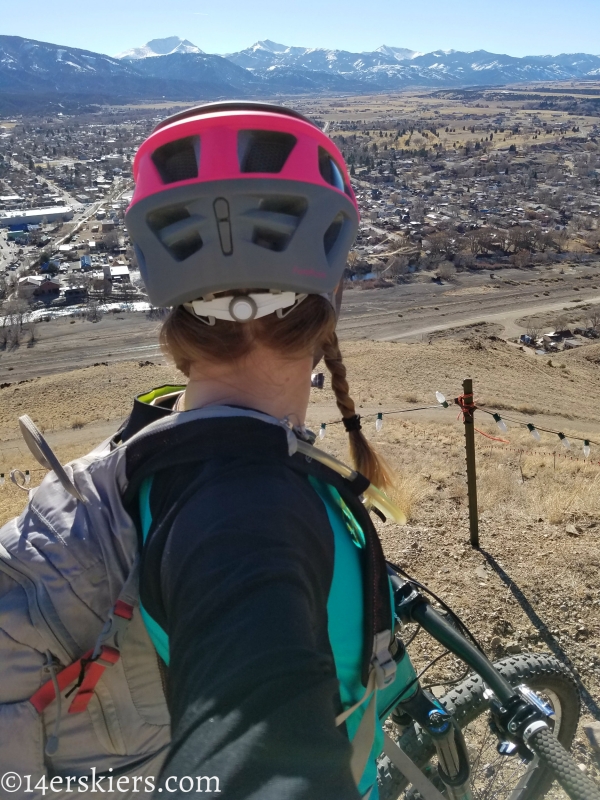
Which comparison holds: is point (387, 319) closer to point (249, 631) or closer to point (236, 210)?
point (236, 210)

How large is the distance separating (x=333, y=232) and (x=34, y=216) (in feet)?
258

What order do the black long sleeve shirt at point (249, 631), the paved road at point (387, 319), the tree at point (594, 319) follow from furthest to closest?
the tree at point (594, 319) → the paved road at point (387, 319) → the black long sleeve shirt at point (249, 631)

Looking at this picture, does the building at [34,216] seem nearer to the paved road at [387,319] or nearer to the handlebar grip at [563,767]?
the paved road at [387,319]

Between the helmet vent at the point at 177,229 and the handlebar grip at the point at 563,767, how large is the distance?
1848 millimetres

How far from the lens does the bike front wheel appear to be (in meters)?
2.32

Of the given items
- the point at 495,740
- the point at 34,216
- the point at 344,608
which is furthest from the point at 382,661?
the point at 34,216

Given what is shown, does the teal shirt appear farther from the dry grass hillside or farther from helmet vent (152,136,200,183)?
the dry grass hillside

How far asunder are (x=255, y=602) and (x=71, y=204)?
88.3 m

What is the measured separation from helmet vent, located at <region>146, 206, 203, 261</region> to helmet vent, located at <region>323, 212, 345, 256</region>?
1.15 feet

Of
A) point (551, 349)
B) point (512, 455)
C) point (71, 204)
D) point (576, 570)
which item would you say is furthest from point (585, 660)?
point (71, 204)

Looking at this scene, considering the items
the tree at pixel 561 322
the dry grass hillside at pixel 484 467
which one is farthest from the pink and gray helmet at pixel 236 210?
the tree at pixel 561 322

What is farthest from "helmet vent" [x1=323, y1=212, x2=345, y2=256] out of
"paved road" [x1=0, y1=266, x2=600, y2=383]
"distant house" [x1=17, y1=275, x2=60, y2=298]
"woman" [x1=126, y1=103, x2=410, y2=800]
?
"distant house" [x1=17, y1=275, x2=60, y2=298]

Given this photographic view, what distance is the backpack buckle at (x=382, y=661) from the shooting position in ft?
3.70

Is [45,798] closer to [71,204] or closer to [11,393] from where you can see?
[11,393]
